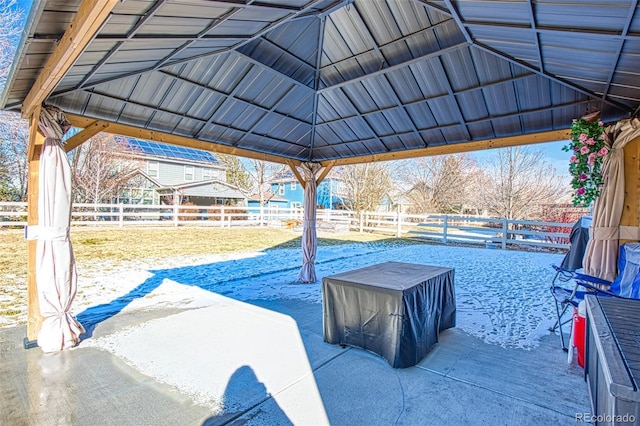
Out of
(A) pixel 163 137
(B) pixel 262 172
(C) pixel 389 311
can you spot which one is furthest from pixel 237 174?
(C) pixel 389 311

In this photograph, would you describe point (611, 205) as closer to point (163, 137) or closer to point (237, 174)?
point (163, 137)

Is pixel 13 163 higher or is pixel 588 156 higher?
pixel 13 163

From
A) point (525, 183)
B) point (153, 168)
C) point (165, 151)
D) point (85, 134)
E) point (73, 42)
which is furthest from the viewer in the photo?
point (165, 151)

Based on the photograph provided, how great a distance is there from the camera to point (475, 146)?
4.66 meters

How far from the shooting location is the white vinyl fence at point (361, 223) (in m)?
11.2

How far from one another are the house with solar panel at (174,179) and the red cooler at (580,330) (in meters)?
17.7

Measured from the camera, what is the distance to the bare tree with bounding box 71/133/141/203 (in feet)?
50.2

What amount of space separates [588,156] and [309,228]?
4.27 meters

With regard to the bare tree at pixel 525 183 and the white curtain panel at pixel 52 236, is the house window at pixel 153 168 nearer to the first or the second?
the white curtain panel at pixel 52 236

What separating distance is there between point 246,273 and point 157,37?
506cm

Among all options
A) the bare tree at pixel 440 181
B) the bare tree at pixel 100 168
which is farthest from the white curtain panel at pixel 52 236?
the bare tree at pixel 440 181

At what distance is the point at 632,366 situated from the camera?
1.25m

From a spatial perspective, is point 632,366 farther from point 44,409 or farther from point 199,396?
point 44,409

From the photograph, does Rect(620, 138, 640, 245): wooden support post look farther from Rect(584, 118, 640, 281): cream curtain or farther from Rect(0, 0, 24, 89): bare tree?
Rect(0, 0, 24, 89): bare tree
